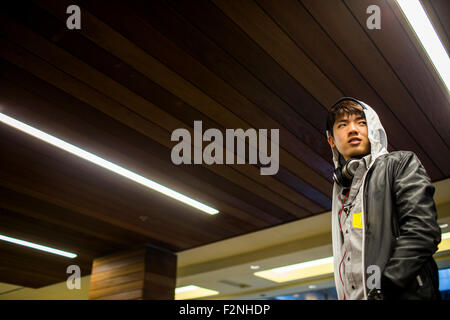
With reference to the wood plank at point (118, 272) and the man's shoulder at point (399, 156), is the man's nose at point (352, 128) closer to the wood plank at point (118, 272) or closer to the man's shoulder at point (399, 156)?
the man's shoulder at point (399, 156)

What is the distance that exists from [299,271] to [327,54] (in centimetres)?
489

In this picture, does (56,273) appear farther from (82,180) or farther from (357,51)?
(357,51)

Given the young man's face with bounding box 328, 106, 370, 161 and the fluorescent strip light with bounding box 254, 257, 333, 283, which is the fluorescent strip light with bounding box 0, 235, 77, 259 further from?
the young man's face with bounding box 328, 106, 370, 161

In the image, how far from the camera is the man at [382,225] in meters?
1.06

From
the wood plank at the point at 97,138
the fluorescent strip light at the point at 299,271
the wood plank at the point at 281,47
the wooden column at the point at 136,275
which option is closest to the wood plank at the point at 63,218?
the wooden column at the point at 136,275

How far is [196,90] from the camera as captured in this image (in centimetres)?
280

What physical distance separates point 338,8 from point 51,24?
157 centimetres

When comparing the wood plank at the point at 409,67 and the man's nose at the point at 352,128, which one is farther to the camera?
the wood plank at the point at 409,67

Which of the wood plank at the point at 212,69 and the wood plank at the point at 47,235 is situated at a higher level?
the wood plank at the point at 212,69

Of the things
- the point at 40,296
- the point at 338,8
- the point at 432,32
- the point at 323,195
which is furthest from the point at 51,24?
the point at 40,296

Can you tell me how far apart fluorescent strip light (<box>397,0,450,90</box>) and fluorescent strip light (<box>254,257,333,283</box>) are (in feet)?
13.7

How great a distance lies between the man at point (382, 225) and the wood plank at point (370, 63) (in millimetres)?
994

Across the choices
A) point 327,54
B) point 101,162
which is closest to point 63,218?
point 101,162

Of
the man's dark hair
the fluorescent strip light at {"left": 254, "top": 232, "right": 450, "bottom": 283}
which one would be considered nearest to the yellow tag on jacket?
the man's dark hair
